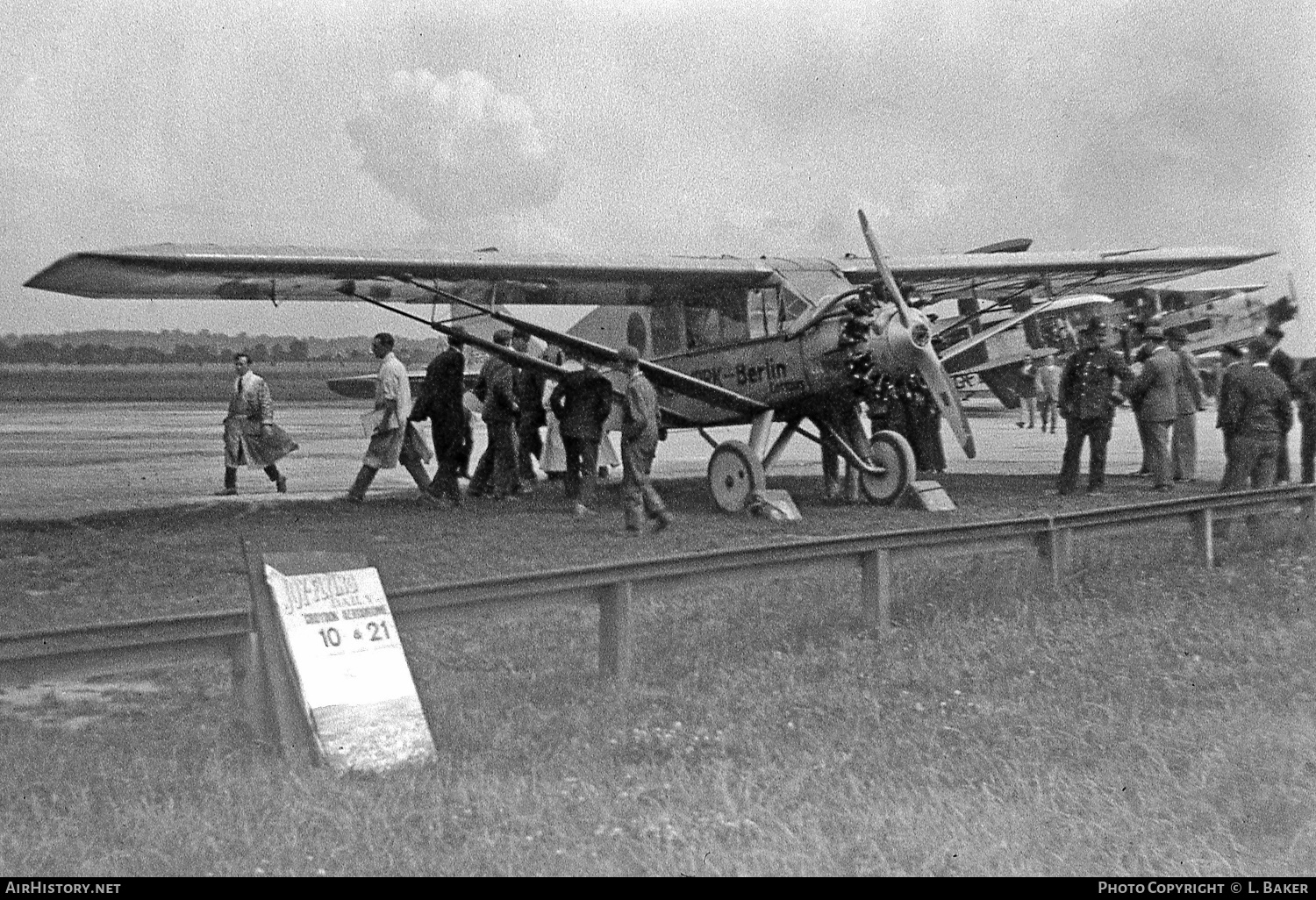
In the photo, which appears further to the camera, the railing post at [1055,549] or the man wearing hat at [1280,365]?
the man wearing hat at [1280,365]

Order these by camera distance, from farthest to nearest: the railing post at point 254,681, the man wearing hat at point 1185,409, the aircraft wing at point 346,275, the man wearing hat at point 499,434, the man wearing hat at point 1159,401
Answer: the man wearing hat at point 1185,409, the man wearing hat at point 1159,401, the man wearing hat at point 499,434, the aircraft wing at point 346,275, the railing post at point 254,681

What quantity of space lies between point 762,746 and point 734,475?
8025mm

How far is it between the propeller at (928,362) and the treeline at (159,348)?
281 inches

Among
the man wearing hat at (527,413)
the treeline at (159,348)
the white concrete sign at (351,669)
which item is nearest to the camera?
the white concrete sign at (351,669)

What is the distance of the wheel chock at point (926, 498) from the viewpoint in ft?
45.2

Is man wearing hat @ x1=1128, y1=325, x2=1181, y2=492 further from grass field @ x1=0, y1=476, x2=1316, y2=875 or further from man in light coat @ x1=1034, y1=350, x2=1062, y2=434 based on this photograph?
man in light coat @ x1=1034, y1=350, x2=1062, y2=434

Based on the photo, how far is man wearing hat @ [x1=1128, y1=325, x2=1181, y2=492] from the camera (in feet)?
53.1

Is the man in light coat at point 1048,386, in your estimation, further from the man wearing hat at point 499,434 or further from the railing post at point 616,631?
the railing post at point 616,631

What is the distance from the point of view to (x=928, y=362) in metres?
13.3

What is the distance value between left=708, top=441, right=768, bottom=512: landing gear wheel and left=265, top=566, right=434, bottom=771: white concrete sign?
324 inches

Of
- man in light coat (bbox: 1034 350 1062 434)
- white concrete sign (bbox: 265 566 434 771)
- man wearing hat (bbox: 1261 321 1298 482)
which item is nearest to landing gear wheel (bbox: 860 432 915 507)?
man wearing hat (bbox: 1261 321 1298 482)

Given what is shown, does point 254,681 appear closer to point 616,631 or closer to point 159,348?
point 616,631

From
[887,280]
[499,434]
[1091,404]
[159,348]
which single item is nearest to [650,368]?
[499,434]

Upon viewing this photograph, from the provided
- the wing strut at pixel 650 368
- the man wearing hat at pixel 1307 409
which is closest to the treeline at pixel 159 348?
the wing strut at pixel 650 368
